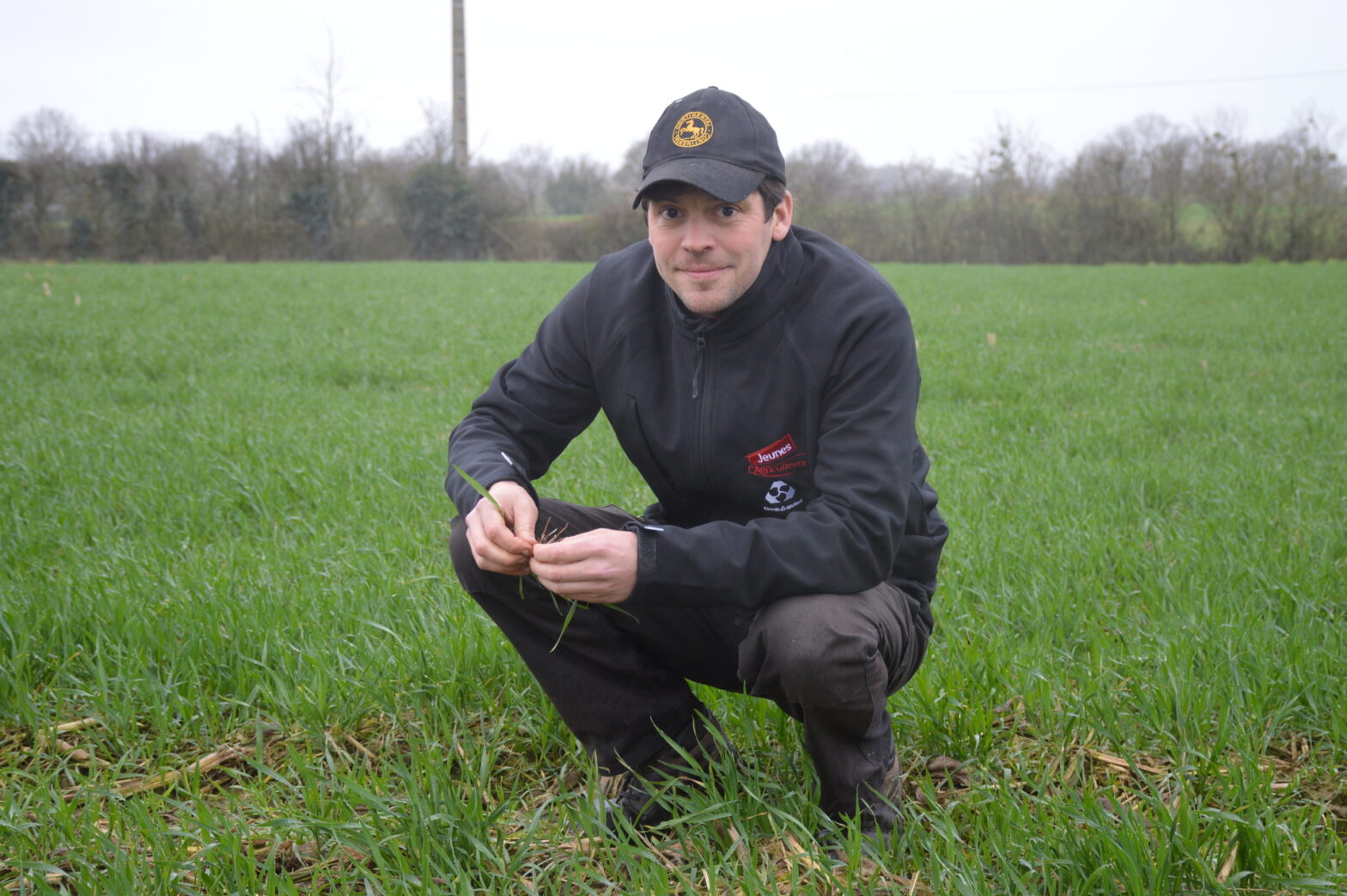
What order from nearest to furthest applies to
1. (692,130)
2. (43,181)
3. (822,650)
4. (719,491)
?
(822,650) < (692,130) < (719,491) < (43,181)

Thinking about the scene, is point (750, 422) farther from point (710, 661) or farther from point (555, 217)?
point (555, 217)

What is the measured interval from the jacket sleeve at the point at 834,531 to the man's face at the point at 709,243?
32cm

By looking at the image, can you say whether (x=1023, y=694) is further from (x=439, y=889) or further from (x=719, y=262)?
(x=439, y=889)

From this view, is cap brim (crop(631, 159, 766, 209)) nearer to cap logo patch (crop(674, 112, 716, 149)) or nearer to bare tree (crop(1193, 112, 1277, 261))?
cap logo patch (crop(674, 112, 716, 149))

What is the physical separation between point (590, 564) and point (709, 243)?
0.77 meters

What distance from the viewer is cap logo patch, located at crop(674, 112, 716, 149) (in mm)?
2170

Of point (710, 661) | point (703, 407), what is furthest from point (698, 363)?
point (710, 661)

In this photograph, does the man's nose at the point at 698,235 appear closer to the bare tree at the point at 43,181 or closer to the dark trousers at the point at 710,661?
the dark trousers at the point at 710,661

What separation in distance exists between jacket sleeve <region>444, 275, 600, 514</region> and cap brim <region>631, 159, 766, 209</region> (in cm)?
49

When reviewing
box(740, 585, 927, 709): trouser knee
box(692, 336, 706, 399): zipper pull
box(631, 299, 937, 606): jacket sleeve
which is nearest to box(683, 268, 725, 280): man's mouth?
box(692, 336, 706, 399): zipper pull

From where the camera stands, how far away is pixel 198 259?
29453 mm

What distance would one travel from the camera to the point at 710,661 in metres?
2.44

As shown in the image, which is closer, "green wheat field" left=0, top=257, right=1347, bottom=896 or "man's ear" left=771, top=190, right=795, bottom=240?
"green wheat field" left=0, top=257, right=1347, bottom=896

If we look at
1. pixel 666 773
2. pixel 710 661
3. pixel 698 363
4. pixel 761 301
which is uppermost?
pixel 761 301
